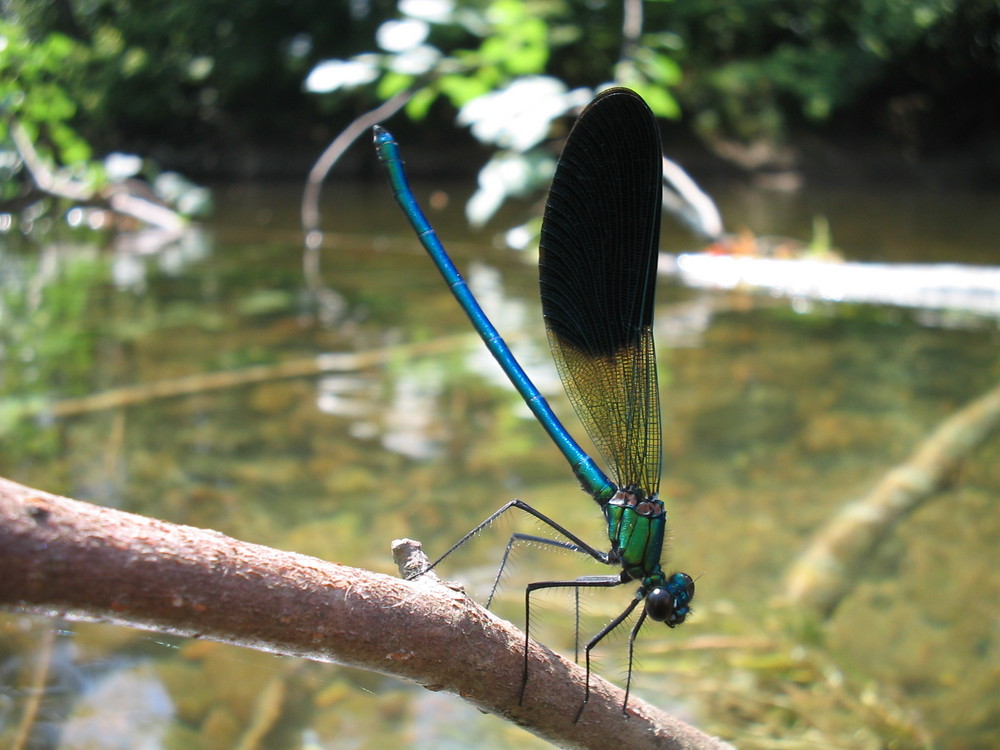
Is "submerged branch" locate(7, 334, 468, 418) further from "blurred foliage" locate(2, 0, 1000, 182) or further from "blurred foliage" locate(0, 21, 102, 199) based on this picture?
"blurred foliage" locate(2, 0, 1000, 182)

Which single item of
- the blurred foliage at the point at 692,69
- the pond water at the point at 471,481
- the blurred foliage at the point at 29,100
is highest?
the blurred foliage at the point at 692,69

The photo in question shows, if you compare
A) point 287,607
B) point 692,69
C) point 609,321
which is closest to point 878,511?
point 609,321

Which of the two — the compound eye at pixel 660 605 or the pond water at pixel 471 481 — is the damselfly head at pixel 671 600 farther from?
the pond water at pixel 471 481

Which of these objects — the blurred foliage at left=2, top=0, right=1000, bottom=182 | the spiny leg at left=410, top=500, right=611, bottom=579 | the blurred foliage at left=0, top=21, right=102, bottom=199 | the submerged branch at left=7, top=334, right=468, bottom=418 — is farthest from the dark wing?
the blurred foliage at left=2, top=0, right=1000, bottom=182

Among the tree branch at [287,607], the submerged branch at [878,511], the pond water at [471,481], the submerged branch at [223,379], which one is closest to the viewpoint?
the tree branch at [287,607]

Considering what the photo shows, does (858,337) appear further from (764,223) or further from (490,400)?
(764,223)

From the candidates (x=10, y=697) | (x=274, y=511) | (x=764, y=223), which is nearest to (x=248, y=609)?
(x=10, y=697)

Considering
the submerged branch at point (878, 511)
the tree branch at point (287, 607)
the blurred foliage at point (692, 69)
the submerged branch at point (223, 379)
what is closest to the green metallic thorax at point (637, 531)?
the tree branch at point (287, 607)
